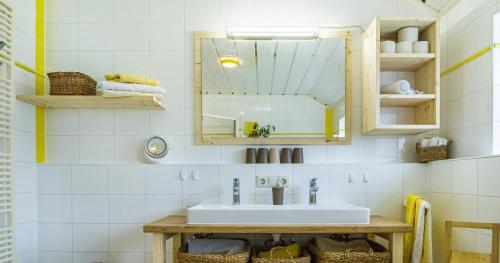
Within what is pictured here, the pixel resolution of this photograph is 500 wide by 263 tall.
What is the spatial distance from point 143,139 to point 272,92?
103 centimetres

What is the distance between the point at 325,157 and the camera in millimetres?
2750

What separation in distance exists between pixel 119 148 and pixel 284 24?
1.55 meters

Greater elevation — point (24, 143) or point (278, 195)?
point (24, 143)

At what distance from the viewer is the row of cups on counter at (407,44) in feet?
8.23

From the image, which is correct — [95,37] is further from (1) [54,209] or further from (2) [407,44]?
(2) [407,44]

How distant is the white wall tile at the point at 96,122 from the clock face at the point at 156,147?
312mm

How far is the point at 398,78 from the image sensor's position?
276 centimetres

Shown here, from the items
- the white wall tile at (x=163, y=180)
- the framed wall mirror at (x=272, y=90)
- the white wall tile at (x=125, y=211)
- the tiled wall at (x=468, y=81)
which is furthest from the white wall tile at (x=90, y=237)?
the tiled wall at (x=468, y=81)

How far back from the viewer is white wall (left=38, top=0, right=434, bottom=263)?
269 centimetres

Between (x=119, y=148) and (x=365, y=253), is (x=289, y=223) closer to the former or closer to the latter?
(x=365, y=253)

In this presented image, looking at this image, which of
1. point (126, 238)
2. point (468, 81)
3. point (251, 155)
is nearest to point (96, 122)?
point (126, 238)

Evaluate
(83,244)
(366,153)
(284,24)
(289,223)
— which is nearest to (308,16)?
(284,24)

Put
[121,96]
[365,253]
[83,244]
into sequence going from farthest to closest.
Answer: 1. [83,244]
2. [121,96]
3. [365,253]

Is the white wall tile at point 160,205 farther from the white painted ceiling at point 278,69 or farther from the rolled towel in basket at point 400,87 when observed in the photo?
the rolled towel in basket at point 400,87
